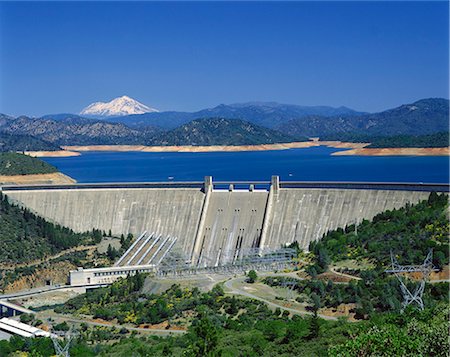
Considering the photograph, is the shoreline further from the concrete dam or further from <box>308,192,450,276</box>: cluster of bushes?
<box>308,192,450,276</box>: cluster of bushes

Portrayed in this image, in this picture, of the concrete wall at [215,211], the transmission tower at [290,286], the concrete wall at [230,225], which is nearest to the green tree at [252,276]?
the transmission tower at [290,286]

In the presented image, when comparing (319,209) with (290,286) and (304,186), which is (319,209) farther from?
(290,286)

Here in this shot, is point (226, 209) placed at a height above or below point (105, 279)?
above

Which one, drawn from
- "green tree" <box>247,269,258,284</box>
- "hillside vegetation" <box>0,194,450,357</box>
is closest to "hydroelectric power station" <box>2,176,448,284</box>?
"hillside vegetation" <box>0,194,450,357</box>

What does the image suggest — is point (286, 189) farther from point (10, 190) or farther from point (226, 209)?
point (10, 190)

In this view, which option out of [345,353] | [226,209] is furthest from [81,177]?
[345,353]

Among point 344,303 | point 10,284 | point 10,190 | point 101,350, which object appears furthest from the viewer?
point 10,190

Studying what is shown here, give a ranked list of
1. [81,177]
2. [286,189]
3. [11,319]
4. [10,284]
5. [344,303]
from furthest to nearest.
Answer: [81,177] < [286,189] < [10,284] < [11,319] < [344,303]

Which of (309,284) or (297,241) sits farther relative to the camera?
(297,241)
